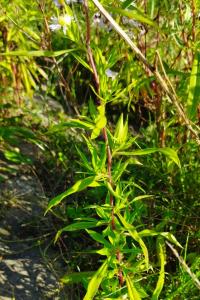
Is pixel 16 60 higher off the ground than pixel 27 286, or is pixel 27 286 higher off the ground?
pixel 16 60

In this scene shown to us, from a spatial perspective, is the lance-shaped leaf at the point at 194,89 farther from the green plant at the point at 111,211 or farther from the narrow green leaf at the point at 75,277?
the narrow green leaf at the point at 75,277

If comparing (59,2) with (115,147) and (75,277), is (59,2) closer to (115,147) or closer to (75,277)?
(115,147)

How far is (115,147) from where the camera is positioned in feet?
4.48

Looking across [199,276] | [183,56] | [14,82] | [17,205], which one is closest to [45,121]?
[14,82]

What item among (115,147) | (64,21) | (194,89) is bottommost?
(115,147)

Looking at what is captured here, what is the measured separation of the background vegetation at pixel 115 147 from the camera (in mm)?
1304

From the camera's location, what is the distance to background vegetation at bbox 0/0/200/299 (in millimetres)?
1304

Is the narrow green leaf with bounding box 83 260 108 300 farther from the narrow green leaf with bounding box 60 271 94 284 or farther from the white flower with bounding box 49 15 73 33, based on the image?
the white flower with bounding box 49 15 73 33

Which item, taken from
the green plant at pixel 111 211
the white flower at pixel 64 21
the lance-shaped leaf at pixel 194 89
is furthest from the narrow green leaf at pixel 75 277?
the white flower at pixel 64 21

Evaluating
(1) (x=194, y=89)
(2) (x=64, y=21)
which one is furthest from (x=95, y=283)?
(2) (x=64, y=21)

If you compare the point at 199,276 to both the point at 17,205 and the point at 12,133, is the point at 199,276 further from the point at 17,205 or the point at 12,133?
the point at 12,133

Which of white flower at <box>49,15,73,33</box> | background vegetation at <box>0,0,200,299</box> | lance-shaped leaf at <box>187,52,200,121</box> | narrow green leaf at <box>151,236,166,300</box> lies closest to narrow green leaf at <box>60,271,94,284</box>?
background vegetation at <box>0,0,200,299</box>

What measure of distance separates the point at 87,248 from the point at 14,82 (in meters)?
1.13

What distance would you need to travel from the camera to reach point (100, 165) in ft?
4.41
